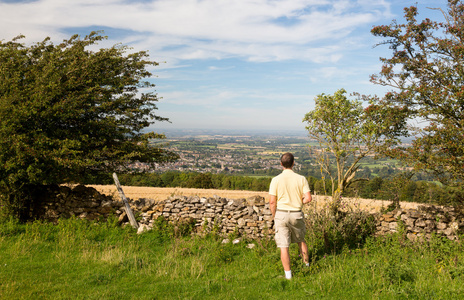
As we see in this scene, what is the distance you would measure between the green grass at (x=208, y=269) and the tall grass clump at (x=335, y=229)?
22 cm

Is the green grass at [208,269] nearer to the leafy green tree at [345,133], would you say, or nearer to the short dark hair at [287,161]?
the short dark hair at [287,161]

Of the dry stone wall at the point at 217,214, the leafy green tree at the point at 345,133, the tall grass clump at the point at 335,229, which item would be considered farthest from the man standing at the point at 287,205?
the leafy green tree at the point at 345,133

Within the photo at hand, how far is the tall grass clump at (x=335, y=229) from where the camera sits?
732 cm

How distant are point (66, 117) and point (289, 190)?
7737 millimetres

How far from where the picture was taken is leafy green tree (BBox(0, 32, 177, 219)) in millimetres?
8906

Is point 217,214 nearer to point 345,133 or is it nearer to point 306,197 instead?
point 306,197

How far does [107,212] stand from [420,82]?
11.1 metres

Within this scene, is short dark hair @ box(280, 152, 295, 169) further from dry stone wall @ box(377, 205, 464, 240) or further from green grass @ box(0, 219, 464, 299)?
dry stone wall @ box(377, 205, 464, 240)

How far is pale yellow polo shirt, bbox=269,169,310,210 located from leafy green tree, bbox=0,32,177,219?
6152mm

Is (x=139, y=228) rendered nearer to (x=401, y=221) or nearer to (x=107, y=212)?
(x=107, y=212)

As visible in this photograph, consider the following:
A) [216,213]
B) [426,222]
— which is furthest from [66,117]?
[426,222]

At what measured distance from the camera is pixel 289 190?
596 cm

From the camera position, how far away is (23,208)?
9766 millimetres

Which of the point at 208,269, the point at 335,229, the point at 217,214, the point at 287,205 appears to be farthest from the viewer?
the point at 217,214
